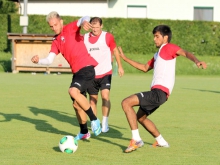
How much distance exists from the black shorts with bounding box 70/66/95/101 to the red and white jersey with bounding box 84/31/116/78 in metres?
1.98

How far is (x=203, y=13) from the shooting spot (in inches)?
1896

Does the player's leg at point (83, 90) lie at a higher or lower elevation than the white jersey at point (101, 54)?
lower

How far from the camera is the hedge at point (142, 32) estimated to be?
3862cm

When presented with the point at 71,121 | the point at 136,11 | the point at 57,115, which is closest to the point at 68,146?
the point at 71,121

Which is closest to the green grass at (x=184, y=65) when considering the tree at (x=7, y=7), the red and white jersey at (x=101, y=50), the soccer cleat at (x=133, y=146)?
the tree at (x=7, y=7)

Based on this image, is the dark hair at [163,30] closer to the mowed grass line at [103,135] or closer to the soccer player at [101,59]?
the mowed grass line at [103,135]

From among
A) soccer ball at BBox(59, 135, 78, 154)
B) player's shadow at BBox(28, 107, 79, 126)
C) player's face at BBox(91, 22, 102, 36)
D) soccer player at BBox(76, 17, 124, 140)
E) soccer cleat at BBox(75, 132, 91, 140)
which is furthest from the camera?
player's shadow at BBox(28, 107, 79, 126)

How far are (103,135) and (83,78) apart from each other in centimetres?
148

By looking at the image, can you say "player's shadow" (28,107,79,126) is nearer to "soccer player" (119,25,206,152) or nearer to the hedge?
"soccer player" (119,25,206,152)

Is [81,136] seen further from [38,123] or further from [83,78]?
[38,123]

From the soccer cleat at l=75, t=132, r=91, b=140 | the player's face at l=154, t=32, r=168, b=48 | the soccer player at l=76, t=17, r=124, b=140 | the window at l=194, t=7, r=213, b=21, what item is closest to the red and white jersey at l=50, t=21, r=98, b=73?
the soccer cleat at l=75, t=132, r=91, b=140

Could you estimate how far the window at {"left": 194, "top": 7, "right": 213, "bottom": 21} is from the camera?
4791cm

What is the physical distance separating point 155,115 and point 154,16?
33.3 meters

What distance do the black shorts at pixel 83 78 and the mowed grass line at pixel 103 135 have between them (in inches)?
35.8
